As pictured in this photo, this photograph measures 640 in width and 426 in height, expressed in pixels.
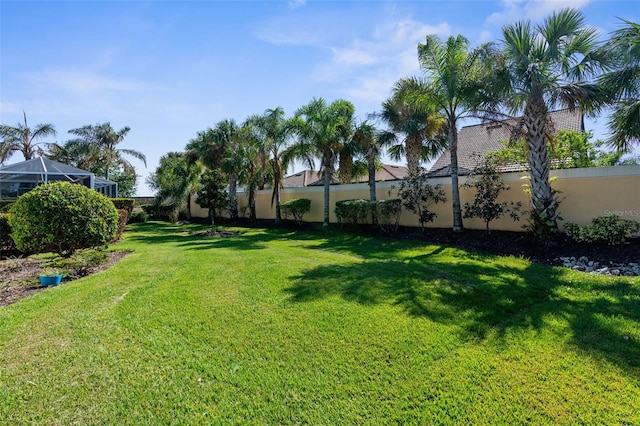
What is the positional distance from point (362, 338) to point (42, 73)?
1227cm

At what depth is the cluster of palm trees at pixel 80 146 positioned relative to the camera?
24953 mm

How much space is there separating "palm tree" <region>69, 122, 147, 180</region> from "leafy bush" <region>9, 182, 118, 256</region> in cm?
2615

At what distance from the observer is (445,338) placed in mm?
3783

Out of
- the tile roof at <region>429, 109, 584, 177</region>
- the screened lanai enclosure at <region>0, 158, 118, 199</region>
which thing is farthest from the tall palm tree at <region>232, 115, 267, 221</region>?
the tile roof at <region>429, 109, 584, 177</region>

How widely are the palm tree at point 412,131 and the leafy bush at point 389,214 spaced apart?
62.1 inches

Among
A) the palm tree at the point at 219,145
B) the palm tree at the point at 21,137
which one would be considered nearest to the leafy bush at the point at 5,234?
the palm tree at the point at 219,145

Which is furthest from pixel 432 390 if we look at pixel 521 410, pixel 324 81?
pixel 324 81

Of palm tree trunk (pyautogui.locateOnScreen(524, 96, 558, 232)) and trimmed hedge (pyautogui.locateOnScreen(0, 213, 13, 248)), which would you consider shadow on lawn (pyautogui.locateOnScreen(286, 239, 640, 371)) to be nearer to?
palm tree trunk (pyautogui.locateOnScreen(524, 96, 558, 232))

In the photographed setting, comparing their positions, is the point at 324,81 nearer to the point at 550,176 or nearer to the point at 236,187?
the point at 550,176

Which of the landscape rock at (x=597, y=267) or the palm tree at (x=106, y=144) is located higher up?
the palm tree at (x=106, y=144)

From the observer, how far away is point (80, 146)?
95.0 feet

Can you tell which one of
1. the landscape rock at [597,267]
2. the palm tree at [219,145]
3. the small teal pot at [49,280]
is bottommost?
the landscape rock at [597,267]

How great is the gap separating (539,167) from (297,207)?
11.3 metres

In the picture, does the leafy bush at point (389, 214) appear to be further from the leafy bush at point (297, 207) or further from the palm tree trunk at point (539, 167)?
the leafy bush at point (297, 207)
